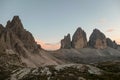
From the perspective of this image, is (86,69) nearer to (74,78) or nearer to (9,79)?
(74,78)

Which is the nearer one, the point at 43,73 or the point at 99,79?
the point at 99,79

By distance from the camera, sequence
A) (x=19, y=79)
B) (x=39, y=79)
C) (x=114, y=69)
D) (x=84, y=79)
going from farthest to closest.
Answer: (x=114, y=69), (x=19, y=79), (x=39, y=79), (x=84, y=79)

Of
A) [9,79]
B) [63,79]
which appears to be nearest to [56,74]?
[63,79]

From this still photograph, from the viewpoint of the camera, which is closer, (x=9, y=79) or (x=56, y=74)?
(x=56, y=74)

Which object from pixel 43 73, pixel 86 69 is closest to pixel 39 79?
pixel 43 73

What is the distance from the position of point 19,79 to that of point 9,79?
17.8ft

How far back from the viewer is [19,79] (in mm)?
→ 66625

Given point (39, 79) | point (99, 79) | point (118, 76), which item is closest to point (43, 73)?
point (39, 79)

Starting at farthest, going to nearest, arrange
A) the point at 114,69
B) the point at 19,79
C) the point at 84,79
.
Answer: the point at 114,69, the point at 19,79, the point at 84,79

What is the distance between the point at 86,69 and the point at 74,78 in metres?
7.67

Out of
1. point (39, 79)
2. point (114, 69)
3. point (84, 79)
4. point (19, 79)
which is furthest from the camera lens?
point (114, 69)

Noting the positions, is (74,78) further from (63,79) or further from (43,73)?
(43,73)

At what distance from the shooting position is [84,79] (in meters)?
58.2

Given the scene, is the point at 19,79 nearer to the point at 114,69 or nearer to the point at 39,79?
the point at 39,79
